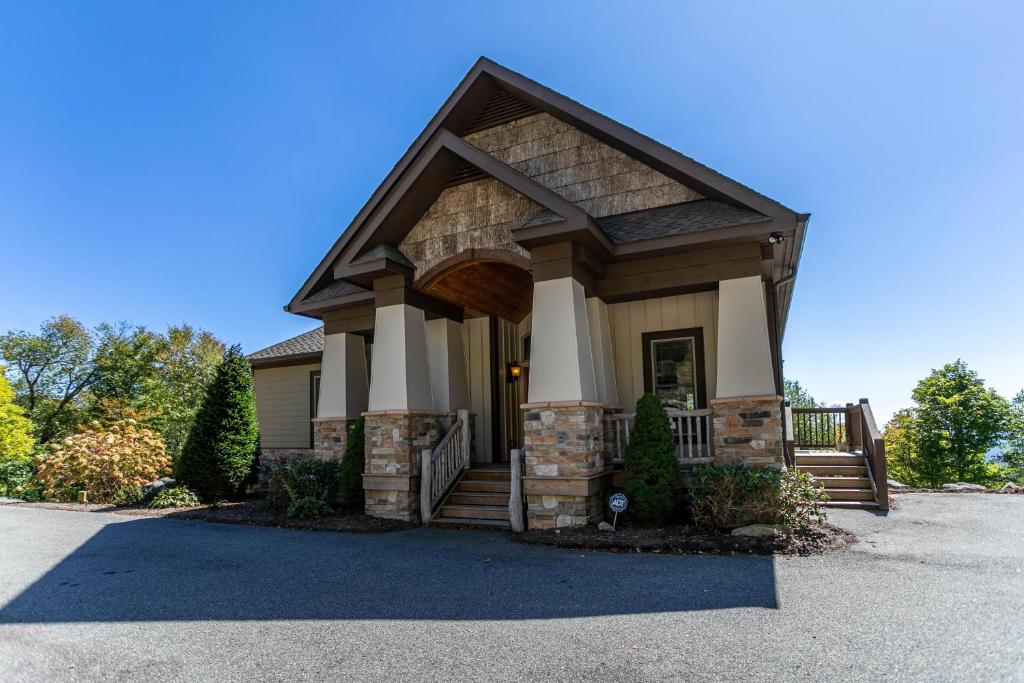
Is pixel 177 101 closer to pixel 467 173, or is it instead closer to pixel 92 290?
pixel 467 173

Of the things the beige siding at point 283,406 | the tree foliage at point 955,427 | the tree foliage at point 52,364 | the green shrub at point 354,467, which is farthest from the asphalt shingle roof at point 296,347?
the tree foliage at point 955,427

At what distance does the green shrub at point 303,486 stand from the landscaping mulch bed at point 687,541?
407 centimetres

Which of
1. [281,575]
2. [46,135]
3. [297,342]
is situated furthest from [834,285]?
[46,135]

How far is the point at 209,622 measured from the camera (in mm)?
4734

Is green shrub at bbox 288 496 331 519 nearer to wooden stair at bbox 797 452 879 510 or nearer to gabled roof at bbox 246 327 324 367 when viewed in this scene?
gabled roof at bbox 246 327 324 367

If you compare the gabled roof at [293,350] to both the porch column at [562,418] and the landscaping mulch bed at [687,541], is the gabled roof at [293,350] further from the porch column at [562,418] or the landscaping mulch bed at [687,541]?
the landscaping mulch bed at [687,541]

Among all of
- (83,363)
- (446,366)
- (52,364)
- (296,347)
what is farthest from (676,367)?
(52,364)

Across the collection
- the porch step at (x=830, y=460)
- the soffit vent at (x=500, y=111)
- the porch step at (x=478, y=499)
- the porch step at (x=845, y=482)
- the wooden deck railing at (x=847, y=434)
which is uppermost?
the soffit vent at (x=500, y=111)

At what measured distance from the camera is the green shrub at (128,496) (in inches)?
477

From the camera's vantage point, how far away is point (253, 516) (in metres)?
9.99

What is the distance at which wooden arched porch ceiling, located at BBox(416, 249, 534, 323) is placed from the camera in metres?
9.58

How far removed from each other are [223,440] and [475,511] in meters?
6.63

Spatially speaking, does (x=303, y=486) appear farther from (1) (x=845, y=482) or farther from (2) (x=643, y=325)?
(1) (x=845, y=482)

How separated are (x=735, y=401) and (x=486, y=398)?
517 cm
